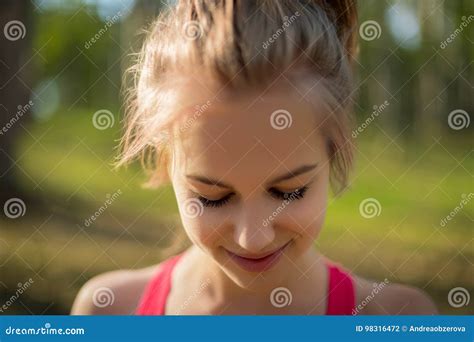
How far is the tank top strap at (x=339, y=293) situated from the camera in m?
2.32

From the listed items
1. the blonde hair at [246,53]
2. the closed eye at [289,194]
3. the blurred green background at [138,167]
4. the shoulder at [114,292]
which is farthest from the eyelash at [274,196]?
the shoulder at [114,292]

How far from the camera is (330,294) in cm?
232

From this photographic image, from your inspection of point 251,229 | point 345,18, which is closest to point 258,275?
point 251,229

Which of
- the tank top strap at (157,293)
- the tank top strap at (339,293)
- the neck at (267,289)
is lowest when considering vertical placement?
the tank top strap at (157,293)

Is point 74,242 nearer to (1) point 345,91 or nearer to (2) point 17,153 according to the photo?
(2) point 17,153

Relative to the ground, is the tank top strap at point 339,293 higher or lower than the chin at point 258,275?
higher

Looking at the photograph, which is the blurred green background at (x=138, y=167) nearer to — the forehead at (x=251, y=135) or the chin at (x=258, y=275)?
the chin at (x=258, y=275)

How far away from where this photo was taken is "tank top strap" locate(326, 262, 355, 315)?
2.32 metres

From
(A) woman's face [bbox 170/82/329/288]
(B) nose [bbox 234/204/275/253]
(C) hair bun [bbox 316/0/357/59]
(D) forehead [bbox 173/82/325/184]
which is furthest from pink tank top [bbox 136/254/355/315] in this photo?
(C) hair bun [bbox 316/0/357/59]

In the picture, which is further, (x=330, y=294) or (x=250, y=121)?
(x=330, y=294)

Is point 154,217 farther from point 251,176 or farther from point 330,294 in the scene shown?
point 330,294

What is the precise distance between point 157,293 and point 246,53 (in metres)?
0.89

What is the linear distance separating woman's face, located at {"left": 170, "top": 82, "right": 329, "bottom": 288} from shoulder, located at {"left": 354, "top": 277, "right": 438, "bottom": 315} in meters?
0.36

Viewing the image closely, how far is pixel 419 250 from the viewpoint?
2453mm
